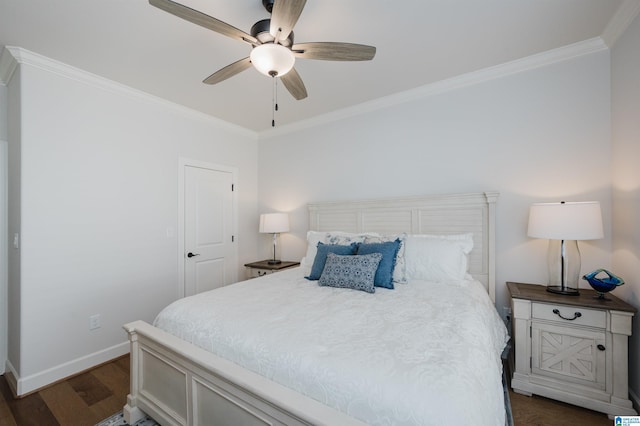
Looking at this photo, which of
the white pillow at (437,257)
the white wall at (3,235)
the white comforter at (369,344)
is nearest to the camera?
the white comforter at (369,344)

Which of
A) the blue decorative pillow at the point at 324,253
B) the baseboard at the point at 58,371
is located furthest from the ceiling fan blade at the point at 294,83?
the baseboard at the point at 58,371

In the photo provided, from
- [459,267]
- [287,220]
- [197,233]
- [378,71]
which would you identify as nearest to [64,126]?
[197,233]

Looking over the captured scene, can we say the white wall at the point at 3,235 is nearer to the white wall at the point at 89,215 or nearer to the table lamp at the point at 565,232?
the white wall at the point at 89,215

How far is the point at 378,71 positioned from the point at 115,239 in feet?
9.76

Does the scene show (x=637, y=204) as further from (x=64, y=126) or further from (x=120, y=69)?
(x=64, y=126)

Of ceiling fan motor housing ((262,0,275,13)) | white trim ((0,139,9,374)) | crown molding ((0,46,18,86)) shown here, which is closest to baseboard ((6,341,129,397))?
white trim ((0,139,9,374))

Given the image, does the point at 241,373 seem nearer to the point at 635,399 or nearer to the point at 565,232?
the point at 565,232

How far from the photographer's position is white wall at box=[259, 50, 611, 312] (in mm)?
2217

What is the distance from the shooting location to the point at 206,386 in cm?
138

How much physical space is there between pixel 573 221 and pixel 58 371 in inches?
163

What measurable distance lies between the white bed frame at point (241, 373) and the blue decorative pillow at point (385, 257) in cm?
66

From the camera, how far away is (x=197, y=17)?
4.66ft

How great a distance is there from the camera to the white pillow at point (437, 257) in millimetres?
2295

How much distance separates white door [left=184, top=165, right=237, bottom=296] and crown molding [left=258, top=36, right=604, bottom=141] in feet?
4.49
